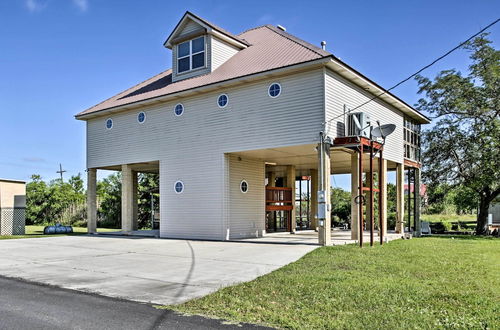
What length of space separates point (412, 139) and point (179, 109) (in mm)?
12575

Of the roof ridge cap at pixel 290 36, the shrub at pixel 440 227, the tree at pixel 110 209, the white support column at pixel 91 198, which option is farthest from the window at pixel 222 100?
the tree at pixel 110 209

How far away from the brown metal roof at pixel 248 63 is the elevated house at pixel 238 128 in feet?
0.30

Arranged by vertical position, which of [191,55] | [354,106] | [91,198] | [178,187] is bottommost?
[91,198]

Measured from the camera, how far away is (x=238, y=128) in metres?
17.0

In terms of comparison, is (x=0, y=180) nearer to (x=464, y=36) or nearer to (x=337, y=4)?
(x=337, y=4)

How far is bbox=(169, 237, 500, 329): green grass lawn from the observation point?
551 cm

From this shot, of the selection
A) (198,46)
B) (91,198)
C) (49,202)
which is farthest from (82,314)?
(49,202)

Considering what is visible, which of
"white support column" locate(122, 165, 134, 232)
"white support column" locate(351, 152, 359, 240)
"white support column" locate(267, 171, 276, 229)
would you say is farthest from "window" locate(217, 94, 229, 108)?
"white support column" locate(267, 171, 276, 229)

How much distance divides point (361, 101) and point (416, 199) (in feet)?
26.9

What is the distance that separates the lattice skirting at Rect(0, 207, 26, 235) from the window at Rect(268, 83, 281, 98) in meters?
16.5

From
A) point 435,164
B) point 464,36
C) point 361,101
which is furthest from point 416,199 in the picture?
point 464,36

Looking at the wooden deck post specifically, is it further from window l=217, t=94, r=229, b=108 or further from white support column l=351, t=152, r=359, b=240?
window l=217, t=94, r=229, b=108

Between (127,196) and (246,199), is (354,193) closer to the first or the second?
(246,199)

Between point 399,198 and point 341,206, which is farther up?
point 399,198
